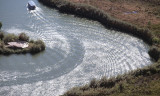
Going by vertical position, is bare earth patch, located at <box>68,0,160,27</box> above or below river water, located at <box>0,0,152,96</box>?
above

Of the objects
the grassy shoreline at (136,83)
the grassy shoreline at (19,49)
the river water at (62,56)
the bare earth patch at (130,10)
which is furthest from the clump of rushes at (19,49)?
the bare earth patch at (130,10)

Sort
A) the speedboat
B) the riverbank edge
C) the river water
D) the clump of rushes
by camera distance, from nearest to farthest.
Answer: the river water, the clump of rushes, the riverbank edge, the speedboat

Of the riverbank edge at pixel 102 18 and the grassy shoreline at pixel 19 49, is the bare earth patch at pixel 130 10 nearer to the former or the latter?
the riverbank edge at pixel 102 18

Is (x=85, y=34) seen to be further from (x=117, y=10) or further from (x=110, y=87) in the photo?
(x=110, y=87)

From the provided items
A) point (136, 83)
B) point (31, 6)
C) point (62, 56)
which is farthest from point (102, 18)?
point (136, 83)

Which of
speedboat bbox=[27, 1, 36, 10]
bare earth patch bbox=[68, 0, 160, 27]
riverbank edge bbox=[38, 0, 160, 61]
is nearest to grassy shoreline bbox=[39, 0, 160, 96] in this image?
riverbank edge bbox=[38, 0, 160, 61]

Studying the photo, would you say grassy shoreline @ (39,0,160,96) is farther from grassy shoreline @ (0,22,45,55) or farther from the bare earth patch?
grassy shoreline @ (0,22,45,55)

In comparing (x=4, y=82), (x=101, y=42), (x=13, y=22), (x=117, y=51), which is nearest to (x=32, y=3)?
(x=13, y=22)
